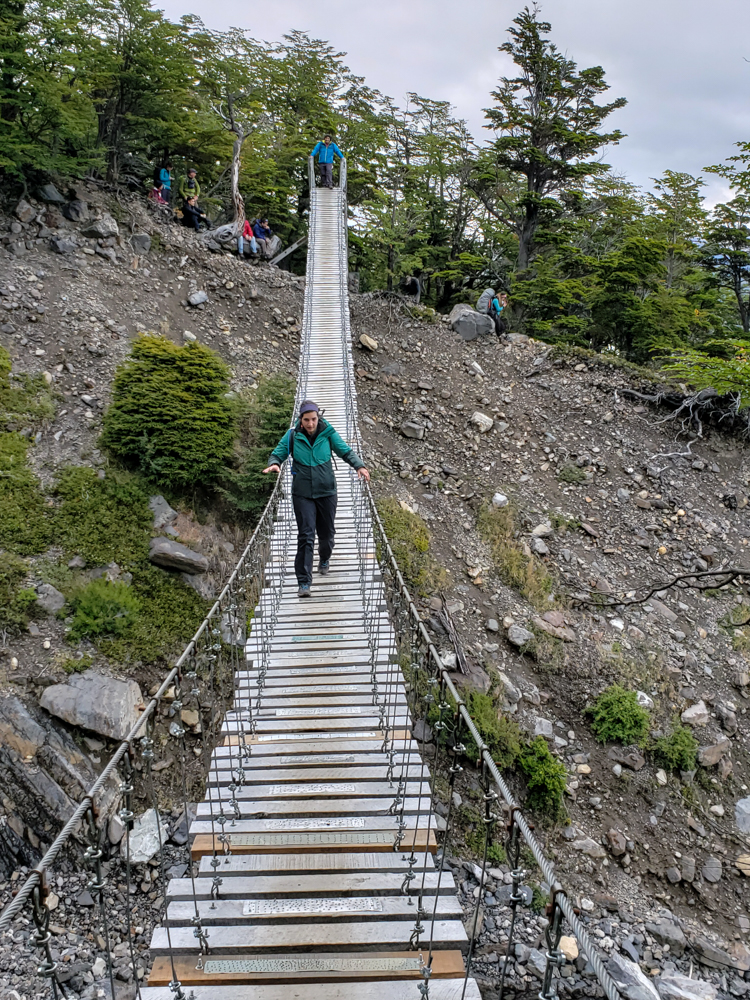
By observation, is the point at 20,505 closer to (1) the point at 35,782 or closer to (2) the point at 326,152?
(1) the point at 35,782

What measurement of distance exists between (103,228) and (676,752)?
12246 mm

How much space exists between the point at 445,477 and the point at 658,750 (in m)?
4.88

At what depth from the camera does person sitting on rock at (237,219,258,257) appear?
13.1m

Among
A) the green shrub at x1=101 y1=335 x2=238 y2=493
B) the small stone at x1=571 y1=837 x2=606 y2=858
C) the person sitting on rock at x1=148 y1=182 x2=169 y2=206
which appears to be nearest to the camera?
the small stone at x1=571 y1=837 x2=606 y2=858

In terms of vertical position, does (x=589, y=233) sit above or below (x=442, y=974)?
above

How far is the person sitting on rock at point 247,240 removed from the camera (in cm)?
1315

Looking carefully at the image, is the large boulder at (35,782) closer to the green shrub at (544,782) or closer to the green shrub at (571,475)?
the green shrub at (544,782)

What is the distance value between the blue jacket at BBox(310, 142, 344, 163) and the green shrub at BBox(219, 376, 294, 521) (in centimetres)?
747

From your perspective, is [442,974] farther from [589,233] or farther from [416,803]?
[589,233]

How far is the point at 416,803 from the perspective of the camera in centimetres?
312

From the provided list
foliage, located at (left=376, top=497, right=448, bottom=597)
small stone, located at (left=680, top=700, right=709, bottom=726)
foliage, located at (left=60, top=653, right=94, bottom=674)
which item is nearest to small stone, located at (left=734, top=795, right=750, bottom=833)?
small stone, located at (left=680, top=700, right=709, bottom=726)

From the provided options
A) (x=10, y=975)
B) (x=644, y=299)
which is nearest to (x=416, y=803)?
(x=10, y=975)

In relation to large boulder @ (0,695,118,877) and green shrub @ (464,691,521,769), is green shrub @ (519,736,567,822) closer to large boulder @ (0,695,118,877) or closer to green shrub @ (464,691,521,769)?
green shrub @ (464,691,521,769)

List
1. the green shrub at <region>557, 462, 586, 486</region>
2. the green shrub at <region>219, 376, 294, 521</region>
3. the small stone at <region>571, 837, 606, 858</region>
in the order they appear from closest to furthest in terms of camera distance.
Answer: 1. the small stone at <region>571, 837, 606, 858</region>
2. the green shrub at <region>219, 376, 294, 521</region>
3. the green shrub at <region>557, 462, 586, 486</region>
